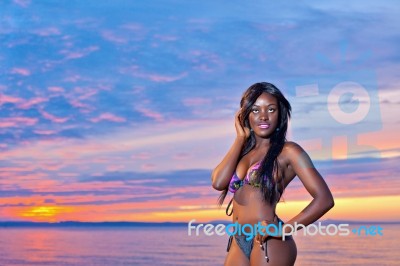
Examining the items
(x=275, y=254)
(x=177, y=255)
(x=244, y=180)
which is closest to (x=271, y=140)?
(x=244, y=180)

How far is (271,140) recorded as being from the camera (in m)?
4.05

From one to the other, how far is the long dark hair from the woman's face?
23 mm

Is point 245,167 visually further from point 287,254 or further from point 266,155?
point 287,254

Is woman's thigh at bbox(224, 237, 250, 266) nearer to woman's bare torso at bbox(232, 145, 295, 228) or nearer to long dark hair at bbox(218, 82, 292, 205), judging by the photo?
woman's bare torso at bbox(232, 145, 295, 228)

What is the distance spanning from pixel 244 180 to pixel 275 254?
44 cm

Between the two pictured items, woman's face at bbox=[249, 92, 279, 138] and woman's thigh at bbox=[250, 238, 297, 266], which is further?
woman's face at bbox=[249, 92, 279, 138]

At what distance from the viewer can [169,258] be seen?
2622 cm

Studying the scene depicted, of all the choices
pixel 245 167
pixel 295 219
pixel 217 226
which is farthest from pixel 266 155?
pixel 217 226

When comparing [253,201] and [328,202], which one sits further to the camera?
[253,201]

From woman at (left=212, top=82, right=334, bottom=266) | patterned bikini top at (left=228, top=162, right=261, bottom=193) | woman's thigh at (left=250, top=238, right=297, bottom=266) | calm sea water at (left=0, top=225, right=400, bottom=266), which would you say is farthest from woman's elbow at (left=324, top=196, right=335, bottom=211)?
calm sea water at (left=0, top=225, right=400, bottom=266)

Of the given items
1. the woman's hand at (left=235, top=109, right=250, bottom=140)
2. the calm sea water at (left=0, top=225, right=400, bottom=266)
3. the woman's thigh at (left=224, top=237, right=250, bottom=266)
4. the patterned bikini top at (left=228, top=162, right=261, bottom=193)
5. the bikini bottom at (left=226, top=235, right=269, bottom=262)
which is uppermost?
the calm sea water at (left=0, top=225, right=400, bottom=266)

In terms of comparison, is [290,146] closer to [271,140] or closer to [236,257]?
[271,140]

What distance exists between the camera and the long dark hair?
3.91 metres

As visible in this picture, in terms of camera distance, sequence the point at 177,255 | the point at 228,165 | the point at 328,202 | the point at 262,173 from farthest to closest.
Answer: the point at 177,255 < the point at 228,165 < the point at 262,173 < the point at 328,202
